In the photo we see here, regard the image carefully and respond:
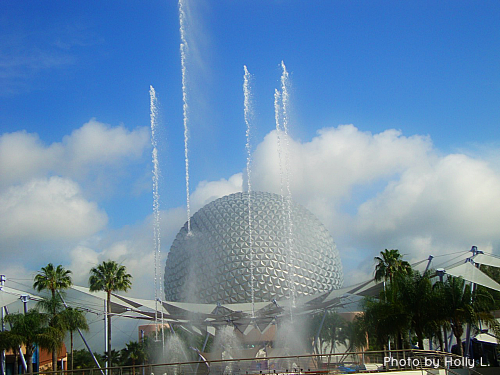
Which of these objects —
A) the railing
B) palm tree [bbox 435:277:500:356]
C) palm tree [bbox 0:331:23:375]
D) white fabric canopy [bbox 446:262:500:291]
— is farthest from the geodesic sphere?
the railing

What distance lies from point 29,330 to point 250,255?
17311 mm

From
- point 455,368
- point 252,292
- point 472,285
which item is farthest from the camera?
point 252,292

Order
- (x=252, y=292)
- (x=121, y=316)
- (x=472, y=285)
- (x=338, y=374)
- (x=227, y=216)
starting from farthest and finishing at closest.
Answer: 1. (x=227, y=216)
2. (x=252, y=292)
3. (x=121, y=316)
4. (x=472, y=285)
5. (x=338, y=374)

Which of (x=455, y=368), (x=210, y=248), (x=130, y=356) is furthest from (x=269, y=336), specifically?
(x=455, y=368)

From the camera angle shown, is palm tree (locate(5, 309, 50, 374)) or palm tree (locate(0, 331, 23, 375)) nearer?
palm tree (locate(0, 331, 23, 375))

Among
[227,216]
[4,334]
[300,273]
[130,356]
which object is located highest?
[227,216]

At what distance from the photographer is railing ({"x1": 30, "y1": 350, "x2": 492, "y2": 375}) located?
17812 millimetres

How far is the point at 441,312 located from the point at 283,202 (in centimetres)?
2156

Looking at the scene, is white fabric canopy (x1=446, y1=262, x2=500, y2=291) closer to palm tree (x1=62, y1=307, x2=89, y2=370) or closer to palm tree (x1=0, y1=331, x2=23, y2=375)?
palm tree (x1=62, y1=307, x2=89, y2=370)

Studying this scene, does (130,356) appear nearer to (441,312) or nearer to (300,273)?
(300,273)

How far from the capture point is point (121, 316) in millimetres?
36531

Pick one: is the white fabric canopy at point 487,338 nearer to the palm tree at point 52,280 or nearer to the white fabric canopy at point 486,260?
the white fabric canopy at point 486,260

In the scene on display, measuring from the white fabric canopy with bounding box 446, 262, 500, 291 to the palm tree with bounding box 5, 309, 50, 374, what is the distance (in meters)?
23.0

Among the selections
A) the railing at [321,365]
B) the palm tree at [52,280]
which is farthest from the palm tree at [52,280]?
the railing at [321,365]
